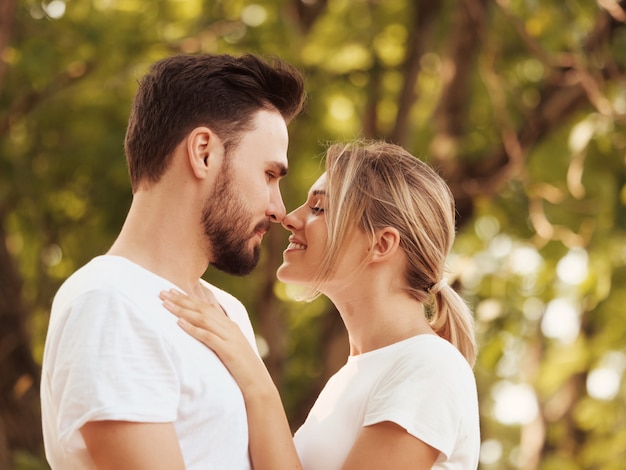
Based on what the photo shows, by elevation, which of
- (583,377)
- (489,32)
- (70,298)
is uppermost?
(489,32)

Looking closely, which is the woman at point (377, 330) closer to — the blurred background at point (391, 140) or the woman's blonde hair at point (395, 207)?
the woman's blonde hair at point (395, 207)

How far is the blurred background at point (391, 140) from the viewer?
648 cm

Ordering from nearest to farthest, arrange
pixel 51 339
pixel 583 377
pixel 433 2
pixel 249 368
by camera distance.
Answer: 1. pixel 51 339
2. pixel 249 368
3. pixel 433 2
4. pixel 583 377

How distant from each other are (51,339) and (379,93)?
20.9ft

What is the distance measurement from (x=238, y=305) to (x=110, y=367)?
0.90m

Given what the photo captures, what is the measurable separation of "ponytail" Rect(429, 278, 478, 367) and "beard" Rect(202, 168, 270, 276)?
669 millimetres

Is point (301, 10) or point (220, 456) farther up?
point (301, 10)

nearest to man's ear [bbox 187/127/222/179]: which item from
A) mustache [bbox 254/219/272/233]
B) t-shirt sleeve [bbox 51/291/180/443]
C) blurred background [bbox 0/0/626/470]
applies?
mustache [bbox 254/219/272/233]

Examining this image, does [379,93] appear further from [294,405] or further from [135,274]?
[135,274]

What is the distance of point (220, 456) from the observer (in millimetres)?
2416

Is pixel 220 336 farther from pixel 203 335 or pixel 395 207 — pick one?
pixel 395 207

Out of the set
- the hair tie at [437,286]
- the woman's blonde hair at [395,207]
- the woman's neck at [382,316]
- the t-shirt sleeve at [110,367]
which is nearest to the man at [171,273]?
the t-shirt sleeve at [110,367]

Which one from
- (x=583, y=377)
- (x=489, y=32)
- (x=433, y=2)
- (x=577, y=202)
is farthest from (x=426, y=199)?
(x=583, y=377)

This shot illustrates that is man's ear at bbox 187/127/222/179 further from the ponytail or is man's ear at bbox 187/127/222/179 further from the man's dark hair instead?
the ponytail
